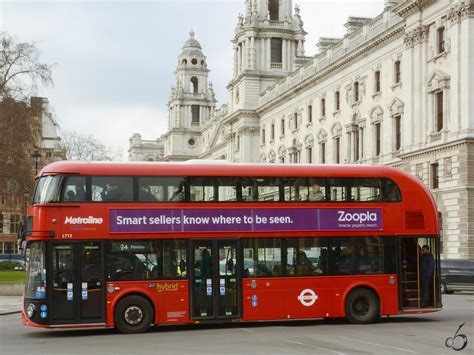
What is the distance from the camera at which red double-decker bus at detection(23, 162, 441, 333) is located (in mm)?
18984

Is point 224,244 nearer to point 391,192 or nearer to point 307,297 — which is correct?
point 307,297

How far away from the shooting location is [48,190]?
62.4 feet

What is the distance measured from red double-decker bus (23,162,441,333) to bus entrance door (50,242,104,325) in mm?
22

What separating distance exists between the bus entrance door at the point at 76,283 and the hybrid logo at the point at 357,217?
5655 mm

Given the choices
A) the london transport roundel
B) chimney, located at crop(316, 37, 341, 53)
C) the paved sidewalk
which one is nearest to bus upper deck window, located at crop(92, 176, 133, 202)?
the london transport roundel

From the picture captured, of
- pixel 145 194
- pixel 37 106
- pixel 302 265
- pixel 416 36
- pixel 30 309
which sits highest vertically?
pixel 416 36

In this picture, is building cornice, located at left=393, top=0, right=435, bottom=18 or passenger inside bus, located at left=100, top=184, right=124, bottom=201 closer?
passenger inside bus, located at left=100, top=184, right=124, bottom=201

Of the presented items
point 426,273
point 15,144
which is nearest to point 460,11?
point 15,144

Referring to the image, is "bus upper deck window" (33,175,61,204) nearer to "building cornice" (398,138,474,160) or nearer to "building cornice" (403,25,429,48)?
"building cornice" (398,138,474,160)

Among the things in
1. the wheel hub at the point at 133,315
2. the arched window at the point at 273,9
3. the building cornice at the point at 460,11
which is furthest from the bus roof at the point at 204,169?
the arched window at the point at 273,9

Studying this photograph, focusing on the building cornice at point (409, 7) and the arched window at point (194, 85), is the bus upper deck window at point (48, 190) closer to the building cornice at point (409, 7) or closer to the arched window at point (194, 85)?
the building cornice at point (409, 7)

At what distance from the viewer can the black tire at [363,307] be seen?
20.9 meters

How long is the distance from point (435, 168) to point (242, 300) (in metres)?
30.5

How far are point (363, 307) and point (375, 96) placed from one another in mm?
38412
